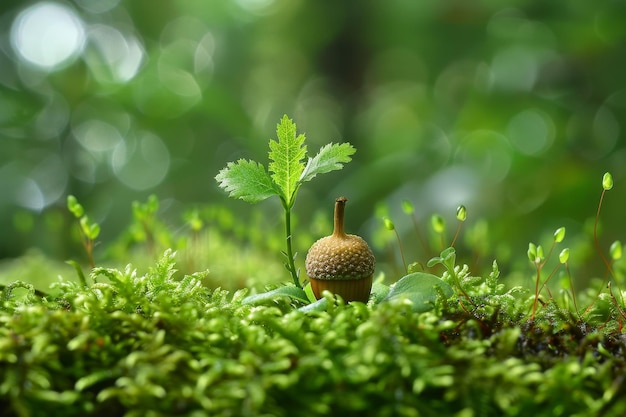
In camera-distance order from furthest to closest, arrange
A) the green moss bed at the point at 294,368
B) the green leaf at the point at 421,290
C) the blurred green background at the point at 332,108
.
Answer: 1. the blurred green background at the point at 332,108
2. the green leaf at the point at 421,290
3. the green moss bed at the point at 294,368

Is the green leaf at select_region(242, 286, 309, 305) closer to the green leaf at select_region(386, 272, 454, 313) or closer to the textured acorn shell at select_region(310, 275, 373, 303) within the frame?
the textured acorn shell at select_region(310, 275, 373, 303)

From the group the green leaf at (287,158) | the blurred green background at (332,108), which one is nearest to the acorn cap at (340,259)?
the green leaf at (287,158)

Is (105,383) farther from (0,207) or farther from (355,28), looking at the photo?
(0,207)

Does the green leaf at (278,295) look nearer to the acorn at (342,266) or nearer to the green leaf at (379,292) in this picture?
the acorn at (342,266)

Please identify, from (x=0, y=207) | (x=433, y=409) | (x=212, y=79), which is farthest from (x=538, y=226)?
(x=0, y=207)

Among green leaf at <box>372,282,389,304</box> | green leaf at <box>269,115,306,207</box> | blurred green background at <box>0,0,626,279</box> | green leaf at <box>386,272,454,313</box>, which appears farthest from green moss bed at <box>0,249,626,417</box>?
blurred green background at <box>0,0,626,279</box>
